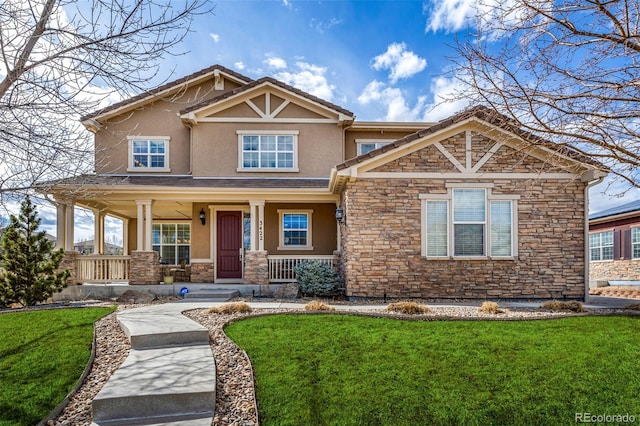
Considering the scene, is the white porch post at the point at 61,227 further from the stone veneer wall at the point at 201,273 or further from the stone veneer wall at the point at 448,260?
the stone veneer wall at the point at 448,260

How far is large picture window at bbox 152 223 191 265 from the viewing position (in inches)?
643

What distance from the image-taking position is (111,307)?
873 centimetres

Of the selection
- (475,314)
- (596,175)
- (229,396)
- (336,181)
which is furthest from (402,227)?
(229,396)

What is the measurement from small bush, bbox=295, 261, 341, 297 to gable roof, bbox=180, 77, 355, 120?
225 inches

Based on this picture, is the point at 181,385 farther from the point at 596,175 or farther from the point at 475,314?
the point at 596,175

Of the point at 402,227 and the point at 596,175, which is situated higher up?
the point at 596,175

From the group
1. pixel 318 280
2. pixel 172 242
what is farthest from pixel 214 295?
pixel 172 242

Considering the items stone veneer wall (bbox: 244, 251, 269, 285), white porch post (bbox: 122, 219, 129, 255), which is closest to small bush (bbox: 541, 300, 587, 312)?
stone veneer wall (bbox: 244, 251, 269, 285)

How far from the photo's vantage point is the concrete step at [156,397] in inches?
154

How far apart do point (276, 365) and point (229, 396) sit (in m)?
0.78

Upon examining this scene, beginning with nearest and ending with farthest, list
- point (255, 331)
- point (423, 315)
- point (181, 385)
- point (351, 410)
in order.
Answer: point (351, 410) < point (181, 385) < point (255, 331) < point (423, 315)

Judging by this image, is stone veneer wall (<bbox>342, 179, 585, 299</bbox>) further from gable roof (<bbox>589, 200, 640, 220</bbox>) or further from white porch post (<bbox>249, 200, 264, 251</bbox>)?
gable roof (<bbox>589, 200, 640, 220</bbox>)

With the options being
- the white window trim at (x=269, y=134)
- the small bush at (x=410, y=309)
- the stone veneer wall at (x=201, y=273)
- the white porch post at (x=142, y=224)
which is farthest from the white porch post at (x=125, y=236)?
the small bush at (x=410, y=309)

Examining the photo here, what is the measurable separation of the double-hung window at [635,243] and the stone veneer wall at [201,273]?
61.0 feet
